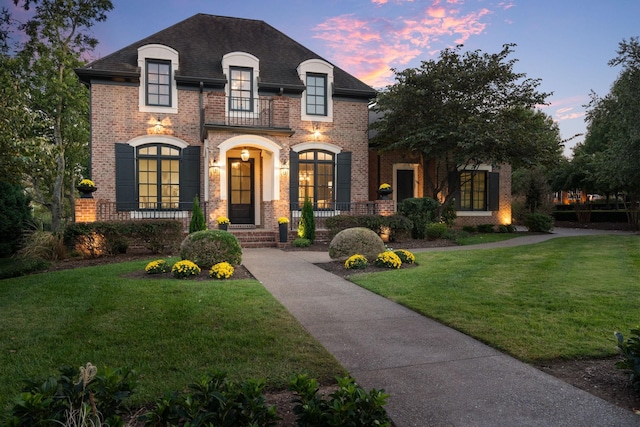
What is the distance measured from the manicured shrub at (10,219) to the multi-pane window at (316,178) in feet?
32.8

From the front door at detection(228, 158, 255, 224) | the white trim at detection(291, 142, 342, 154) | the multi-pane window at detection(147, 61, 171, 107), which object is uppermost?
the multi-pane window at detection(147, 61, 171, 107)

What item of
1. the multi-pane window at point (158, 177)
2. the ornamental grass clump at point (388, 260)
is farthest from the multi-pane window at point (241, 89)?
the ornamental grass clump at point (388, 260)

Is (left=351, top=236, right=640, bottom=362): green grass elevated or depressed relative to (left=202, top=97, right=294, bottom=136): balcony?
depressed

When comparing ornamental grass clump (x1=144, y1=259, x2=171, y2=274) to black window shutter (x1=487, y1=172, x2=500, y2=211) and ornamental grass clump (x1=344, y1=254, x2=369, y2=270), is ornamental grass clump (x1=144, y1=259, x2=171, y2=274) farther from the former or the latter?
black window shutter (x1=487, y1=172, x2=500, y2=211)

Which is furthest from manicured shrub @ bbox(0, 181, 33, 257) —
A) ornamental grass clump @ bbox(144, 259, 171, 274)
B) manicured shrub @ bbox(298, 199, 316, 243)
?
manicured shrub @ bbox(298, 199, 316, 243)

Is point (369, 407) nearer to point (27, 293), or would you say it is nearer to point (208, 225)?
point (27, 293)

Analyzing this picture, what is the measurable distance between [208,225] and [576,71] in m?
17.6

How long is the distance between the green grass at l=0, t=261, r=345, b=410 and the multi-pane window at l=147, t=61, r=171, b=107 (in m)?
9.79

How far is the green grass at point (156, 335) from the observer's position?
140 inches

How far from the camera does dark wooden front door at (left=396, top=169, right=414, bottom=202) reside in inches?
757

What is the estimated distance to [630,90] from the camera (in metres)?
15.5

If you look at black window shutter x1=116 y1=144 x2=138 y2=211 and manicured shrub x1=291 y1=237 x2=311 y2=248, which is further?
black window shutter x1=116 y1=144 x2=138 y2=211

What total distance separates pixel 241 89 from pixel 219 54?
Answer: 2.14 meters

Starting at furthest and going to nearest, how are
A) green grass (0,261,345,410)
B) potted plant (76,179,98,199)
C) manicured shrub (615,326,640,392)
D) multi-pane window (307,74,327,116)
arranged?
multi-pane window (307,74,327,116), potted plant (76,179,98,199), green grass (0,261,345,410), manicured shrub (615,326,640,392)
